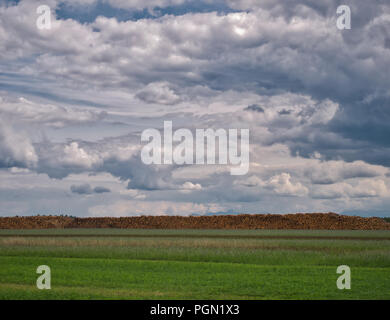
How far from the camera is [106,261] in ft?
121

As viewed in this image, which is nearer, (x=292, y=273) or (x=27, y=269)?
(x=292, y=273)

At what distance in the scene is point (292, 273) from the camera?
3047 cm

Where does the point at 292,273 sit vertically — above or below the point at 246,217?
below

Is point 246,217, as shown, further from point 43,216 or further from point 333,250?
point 333,250

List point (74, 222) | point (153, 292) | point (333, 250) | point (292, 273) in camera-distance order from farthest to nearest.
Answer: point (74, 222), point (333, 250), point (292, 273), point (153, 292)

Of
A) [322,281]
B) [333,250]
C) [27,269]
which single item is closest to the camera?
[322,281]

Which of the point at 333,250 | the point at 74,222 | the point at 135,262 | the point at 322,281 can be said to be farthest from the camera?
the point at 74,222

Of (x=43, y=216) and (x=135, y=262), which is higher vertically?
(x=43, y=216)

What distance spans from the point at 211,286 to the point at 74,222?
370ft

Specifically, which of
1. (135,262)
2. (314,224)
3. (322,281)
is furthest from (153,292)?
(314,224)
